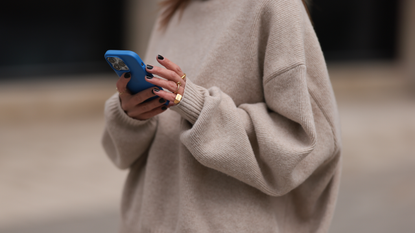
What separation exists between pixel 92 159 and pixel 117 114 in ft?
12.2

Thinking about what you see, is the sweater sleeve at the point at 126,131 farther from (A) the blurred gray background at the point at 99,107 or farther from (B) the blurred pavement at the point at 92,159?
(B) the blurred pavement at the point at 92,159

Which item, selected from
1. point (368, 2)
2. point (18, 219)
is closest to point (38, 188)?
point (18, 219)

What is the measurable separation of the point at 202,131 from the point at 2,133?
5.60 metres

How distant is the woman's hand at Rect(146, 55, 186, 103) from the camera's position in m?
1.06

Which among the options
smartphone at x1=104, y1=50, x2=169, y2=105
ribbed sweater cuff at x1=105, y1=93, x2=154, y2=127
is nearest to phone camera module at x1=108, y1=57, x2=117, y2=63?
smartphone at x1=104, y1=50, x2=169, y2=105

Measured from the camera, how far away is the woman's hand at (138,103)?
3.65ft

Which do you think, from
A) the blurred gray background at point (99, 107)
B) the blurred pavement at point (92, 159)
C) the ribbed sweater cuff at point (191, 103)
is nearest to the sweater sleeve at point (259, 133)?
the ribbed sweater cuff at point (191, 103)

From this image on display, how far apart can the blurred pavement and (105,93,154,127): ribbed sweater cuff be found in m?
2.08

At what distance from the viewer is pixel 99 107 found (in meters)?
6.96

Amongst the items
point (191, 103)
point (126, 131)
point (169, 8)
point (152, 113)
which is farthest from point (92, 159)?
point (191, 103)

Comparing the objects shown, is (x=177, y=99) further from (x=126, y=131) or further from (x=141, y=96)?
(x=126, y=131)

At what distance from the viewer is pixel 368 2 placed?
9.21m

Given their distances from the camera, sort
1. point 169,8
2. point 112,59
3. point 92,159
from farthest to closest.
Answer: point 92,159
point 169,8
point 112,59

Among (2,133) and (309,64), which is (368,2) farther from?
(309,64)
